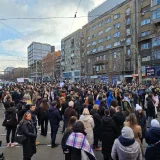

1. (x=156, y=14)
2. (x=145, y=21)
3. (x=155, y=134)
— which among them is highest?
(x=145, y=21)

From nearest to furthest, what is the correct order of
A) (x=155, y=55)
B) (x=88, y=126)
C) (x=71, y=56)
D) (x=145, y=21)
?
1. (x=88, y=126)
2. (x=155, y=55)
3. (x=145, y=21)
4. (x=71, y=56)

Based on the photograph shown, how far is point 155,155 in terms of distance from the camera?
3.84 metres

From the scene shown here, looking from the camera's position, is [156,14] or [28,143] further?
[156,14]

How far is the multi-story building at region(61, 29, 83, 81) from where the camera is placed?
79562 millimetres

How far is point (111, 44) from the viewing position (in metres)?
57.1

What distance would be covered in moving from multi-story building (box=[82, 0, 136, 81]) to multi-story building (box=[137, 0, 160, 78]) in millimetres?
2159

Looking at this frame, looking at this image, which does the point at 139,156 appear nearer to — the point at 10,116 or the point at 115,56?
the point at 10,116

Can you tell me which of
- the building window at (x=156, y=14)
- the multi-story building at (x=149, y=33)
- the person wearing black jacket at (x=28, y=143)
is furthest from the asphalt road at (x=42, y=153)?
the building window at (x=156, y=14)

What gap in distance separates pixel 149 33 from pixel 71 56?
158ft

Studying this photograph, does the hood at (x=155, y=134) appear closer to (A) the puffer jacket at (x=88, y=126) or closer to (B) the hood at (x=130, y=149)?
(B) the hood at (x=130, y=149)

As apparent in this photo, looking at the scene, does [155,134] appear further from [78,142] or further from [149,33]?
[149,33]

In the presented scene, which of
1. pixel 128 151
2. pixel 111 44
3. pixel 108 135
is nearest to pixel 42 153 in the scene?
pixel 108 135

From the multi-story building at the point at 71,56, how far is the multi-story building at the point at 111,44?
31.4 feet

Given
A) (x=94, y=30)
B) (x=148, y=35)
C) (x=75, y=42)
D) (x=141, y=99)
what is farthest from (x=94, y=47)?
(x=141, y=99)
